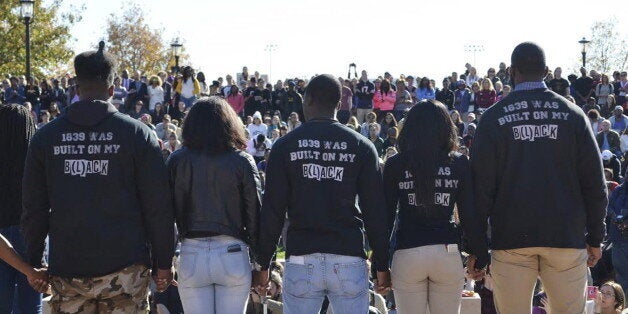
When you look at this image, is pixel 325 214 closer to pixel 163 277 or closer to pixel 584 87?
pixel 163 277

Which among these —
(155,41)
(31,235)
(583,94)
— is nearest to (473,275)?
(31,235)

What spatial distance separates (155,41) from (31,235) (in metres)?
57.6

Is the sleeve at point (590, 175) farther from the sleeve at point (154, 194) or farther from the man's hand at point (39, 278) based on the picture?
the man's hand at point (39, 278)

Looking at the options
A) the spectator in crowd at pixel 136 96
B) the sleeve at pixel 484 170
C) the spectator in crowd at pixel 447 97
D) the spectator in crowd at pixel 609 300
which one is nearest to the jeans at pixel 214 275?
the sleeve at pixel 484 170

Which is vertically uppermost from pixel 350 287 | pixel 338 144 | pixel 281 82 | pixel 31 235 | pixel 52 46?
pixel 52 46

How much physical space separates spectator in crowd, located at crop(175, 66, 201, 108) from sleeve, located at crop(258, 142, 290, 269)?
21.0 meters

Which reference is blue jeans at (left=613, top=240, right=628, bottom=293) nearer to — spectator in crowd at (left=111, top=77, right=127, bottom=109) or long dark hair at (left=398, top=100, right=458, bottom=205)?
long dark hair at (left=398, top=100, right=458, bottom=205)

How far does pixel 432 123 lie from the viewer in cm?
598

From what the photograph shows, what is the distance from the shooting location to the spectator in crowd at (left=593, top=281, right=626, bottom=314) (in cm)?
894

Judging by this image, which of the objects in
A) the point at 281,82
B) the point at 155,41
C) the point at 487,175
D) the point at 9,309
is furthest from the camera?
the point at 155,41

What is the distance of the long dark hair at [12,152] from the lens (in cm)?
632

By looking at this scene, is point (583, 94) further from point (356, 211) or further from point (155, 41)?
point (155, 41)

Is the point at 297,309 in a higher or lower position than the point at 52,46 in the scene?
lower

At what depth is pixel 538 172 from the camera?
226 inches
